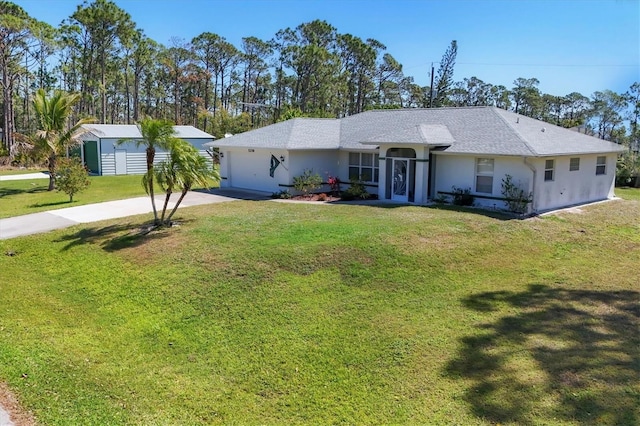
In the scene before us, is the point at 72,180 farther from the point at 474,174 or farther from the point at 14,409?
the point at 474,174

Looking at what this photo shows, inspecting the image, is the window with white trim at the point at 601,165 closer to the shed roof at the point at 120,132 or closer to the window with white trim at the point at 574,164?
the window with white trim at the point at 574,164

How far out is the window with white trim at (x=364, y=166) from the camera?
2300 cm

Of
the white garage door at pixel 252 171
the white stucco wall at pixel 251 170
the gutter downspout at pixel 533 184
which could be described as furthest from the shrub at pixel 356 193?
the gutter downspout at pixel 533 184

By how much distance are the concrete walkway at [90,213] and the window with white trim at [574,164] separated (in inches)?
514

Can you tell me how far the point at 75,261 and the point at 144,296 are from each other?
3.50 meters

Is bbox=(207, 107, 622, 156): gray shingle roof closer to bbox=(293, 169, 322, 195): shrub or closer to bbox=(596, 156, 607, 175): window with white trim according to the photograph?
bbox=(596, 156, 607, 175): window with white trim

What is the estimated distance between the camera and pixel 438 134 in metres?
20.8

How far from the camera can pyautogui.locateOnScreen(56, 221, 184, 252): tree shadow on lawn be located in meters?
14.1

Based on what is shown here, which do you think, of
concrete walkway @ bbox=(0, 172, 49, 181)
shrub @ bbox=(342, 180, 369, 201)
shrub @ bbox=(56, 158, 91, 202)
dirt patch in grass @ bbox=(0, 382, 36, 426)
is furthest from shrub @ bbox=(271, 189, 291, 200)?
concrete walkway @ bbox=(0, 172, 49, 181)

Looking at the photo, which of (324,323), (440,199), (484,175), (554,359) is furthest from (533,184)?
(324,323)

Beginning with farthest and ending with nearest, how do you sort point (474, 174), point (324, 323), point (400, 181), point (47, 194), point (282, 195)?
1. point (47, 194)
2. point (282, 195)
3. point (400, 181)
4. point (474, 174)
5. point (324, 323)

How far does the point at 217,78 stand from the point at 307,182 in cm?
4541

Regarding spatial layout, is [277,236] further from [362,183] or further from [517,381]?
[362,183]

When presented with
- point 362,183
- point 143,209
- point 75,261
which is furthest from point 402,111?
point 75,261
